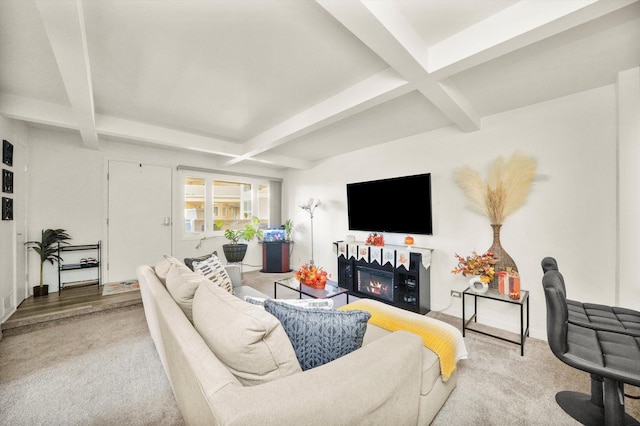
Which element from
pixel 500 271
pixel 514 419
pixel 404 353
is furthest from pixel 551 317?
pixel 500 271

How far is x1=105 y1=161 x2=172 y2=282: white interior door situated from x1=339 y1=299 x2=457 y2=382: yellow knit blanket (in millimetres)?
3834

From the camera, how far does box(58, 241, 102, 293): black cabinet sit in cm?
360

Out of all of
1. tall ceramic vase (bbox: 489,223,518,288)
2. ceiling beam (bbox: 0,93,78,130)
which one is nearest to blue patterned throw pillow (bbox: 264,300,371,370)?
tall ceramic vase (bbox: 489,223,518,288)

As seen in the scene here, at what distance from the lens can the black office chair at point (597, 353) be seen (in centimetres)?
123

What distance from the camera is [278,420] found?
0.74 metres

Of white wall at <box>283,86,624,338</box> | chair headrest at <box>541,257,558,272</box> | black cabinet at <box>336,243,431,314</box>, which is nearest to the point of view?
chair headrest at <box>541,257,558,272</box>

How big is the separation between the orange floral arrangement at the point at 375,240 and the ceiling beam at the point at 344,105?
6.26ft

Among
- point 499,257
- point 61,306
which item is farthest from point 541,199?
point 61,306

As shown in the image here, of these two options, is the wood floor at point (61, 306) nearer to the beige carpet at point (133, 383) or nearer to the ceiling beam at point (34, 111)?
the beige carpet at point (133, 383)

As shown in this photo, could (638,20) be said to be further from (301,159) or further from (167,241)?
(167,241)

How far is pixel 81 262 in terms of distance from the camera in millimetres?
3715

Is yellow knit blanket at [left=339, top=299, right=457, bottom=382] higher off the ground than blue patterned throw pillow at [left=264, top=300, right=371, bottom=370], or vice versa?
blue patterned throw pillow at [left=264, top=300, right=371, bottom=370]

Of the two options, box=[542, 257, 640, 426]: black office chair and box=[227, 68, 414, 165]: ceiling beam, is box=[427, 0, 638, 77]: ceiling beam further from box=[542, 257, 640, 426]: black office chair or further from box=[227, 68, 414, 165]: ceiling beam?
box=[542, 257, 640, 426]: black office chair

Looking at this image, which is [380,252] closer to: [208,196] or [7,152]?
[208,196]
